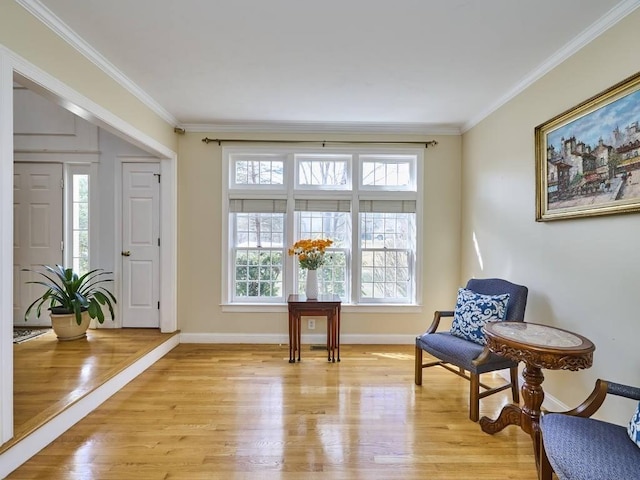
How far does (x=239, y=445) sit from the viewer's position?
6.18ft

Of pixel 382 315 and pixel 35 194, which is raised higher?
pixel 35 194

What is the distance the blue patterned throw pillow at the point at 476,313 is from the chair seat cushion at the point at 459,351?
7 cm

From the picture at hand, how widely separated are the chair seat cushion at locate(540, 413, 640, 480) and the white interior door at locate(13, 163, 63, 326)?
472cm

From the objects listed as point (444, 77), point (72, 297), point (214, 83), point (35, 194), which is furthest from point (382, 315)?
point (35, 194)

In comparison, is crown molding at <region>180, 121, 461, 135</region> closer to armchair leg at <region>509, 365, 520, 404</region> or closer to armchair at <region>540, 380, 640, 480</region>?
armchair leg at <region>509, 365, 520, 404</region>

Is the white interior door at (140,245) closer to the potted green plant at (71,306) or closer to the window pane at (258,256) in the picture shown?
the potted green plant at (71,306)

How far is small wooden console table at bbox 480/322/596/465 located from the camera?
1575 mm

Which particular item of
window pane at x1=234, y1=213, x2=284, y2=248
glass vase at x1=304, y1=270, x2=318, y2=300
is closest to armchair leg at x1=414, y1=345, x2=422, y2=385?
glass vase at x1=304, y1=270, x2=318, y2=300

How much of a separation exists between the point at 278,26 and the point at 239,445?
259 centimetres

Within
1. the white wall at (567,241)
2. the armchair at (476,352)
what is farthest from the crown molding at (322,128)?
the armchair at (476,352)

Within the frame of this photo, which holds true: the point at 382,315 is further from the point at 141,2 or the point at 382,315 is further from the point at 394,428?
the point at 141,2

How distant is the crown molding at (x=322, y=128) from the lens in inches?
140

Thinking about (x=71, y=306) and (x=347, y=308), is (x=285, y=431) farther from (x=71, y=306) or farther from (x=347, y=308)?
(x=71, y=306)

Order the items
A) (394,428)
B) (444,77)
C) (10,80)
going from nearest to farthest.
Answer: (10,80) < (394,428) < (444,77)
